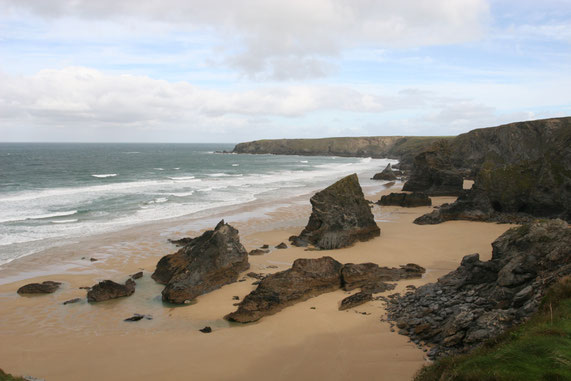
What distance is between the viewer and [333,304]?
13836 millimetres

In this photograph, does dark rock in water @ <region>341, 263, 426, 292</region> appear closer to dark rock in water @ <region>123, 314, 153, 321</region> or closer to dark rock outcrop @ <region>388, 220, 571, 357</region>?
dark rock outcrop @ <region>388, 220, 571, 357</region>

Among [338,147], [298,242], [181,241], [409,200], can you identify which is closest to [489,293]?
[298,242]

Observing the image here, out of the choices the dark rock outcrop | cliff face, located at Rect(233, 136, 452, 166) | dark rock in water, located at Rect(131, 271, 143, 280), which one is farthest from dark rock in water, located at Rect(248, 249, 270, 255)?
cliff face, located at Rect(233, 136, 452, 166)

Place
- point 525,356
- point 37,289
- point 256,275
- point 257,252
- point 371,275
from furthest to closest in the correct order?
1. point 257,252
2. point 256,275
3. point 37,289
4. point 371,275
5. point 525,356

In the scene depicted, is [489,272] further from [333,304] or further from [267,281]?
[267,281]

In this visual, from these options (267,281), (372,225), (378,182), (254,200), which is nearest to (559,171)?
(372,225)

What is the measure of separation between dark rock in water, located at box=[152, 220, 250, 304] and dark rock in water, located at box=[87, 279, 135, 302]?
1879mm

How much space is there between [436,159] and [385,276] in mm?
29113

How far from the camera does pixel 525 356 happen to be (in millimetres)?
6297

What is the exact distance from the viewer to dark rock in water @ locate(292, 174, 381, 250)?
74.3 ft

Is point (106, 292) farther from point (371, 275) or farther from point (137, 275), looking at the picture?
point (371, 275)

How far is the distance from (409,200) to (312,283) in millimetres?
23012

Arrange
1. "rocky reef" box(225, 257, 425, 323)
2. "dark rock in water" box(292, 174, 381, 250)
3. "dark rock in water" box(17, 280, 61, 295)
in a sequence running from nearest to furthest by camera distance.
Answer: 1. "rocky reef" box(225, 257, 425, 323)
2. "dark rock in water" box(17, 280, 61, 295)
3. "dark rock in water" box(292, 174, 381, 250)

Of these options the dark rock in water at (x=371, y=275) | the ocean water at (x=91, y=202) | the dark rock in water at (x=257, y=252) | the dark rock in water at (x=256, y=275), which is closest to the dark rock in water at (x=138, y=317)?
the dark rock in water at (x=256, y=275)
